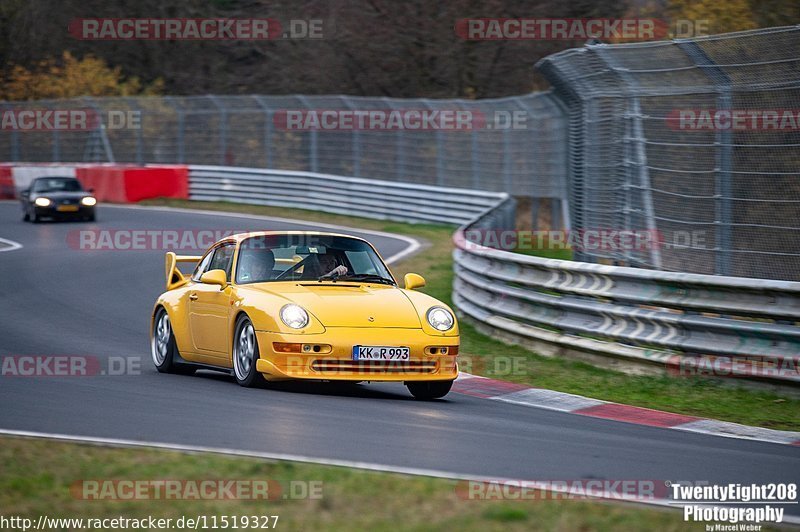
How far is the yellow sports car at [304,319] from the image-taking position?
29.9 ft

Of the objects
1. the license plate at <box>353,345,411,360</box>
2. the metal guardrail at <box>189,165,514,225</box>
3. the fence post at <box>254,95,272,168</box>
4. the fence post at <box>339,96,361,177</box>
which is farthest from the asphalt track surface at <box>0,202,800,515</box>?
the fence post at <box>254,95,272,168</box>

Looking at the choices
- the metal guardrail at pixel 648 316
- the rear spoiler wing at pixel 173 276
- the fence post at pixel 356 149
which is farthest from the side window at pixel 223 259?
the fence post at pixel 356 149

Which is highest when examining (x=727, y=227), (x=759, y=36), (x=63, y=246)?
(x=759, y=36)

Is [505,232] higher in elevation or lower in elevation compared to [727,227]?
lower

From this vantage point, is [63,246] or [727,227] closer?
[727,227]

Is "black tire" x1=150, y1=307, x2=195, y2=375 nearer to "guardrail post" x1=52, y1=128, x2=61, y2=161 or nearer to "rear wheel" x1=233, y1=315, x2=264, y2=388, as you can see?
"rear wheel" x1=233, y1=315, x2=264, y2=388

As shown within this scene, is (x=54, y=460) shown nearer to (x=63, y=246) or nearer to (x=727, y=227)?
(x=727, y=227)

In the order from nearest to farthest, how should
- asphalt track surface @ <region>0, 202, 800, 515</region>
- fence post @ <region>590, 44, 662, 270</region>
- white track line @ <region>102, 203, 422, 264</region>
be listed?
asphalt track surface @ <region>0, 202, 800, 515</region>
fence post @ <region>590, 44, 662, 270</region>
white track line @ <region>102, 203, 422, 264</region>

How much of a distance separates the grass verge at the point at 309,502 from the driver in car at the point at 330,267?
3923 millimetres

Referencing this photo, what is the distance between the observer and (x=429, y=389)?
379 inches

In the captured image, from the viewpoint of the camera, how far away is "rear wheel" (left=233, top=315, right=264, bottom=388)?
9.43 meters

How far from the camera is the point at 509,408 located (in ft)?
30.1

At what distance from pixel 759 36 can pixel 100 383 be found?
575 cm

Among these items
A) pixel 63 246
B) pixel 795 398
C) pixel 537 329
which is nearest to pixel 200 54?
pixel 63 246
